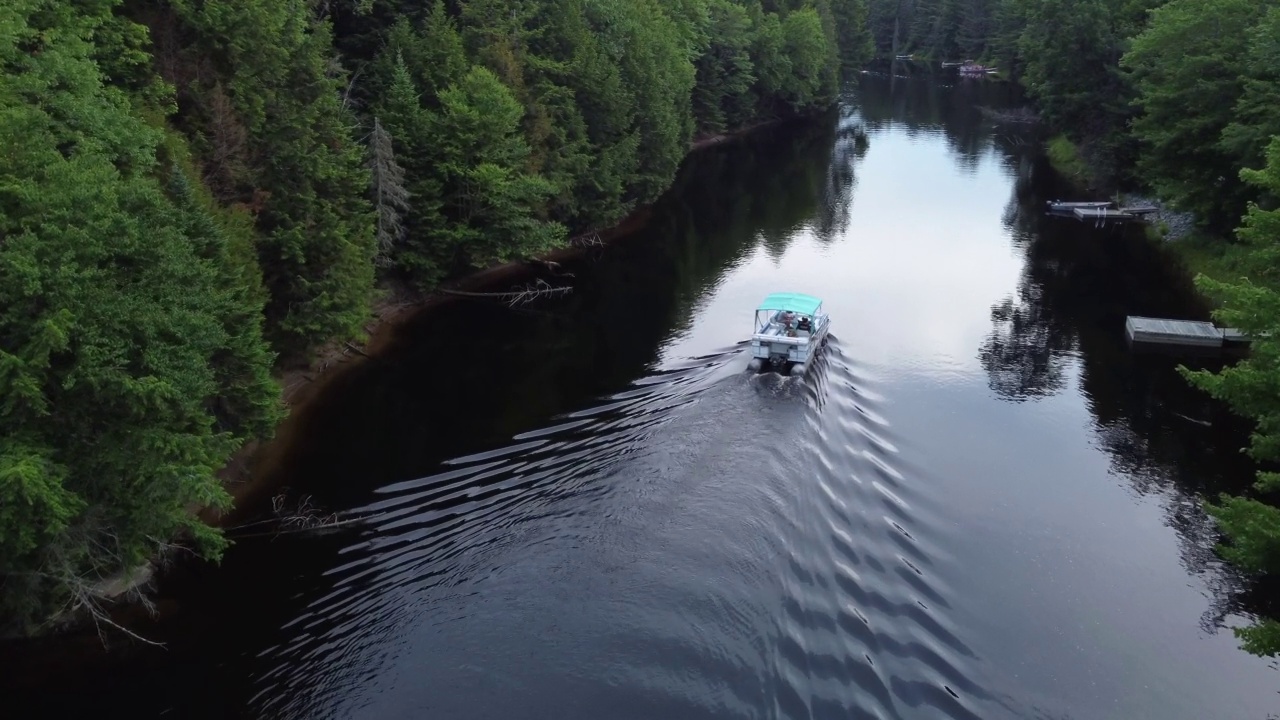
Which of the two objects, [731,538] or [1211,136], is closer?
[731,538]

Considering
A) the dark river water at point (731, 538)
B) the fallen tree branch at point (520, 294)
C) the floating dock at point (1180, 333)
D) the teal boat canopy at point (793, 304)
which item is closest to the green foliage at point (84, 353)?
the dark river water at point (731, 538)

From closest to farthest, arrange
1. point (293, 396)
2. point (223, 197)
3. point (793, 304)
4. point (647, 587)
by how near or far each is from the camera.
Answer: point (647, 587) → point (223, 197) → point (293, 396) → point (793, 304)

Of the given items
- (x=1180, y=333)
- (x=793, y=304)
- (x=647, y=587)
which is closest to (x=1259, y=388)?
(x=647, y=587)

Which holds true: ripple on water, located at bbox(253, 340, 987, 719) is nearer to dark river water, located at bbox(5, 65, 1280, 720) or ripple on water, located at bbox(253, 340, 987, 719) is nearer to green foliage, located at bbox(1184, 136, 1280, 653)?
dark river water, located at bbox(5, 65, 1280, 720)

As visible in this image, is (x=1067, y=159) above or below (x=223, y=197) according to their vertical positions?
below

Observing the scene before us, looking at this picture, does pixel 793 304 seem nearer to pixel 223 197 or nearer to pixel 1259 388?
pixel 1259 388

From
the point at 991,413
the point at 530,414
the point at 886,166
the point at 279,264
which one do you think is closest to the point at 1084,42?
the point at 886,166
